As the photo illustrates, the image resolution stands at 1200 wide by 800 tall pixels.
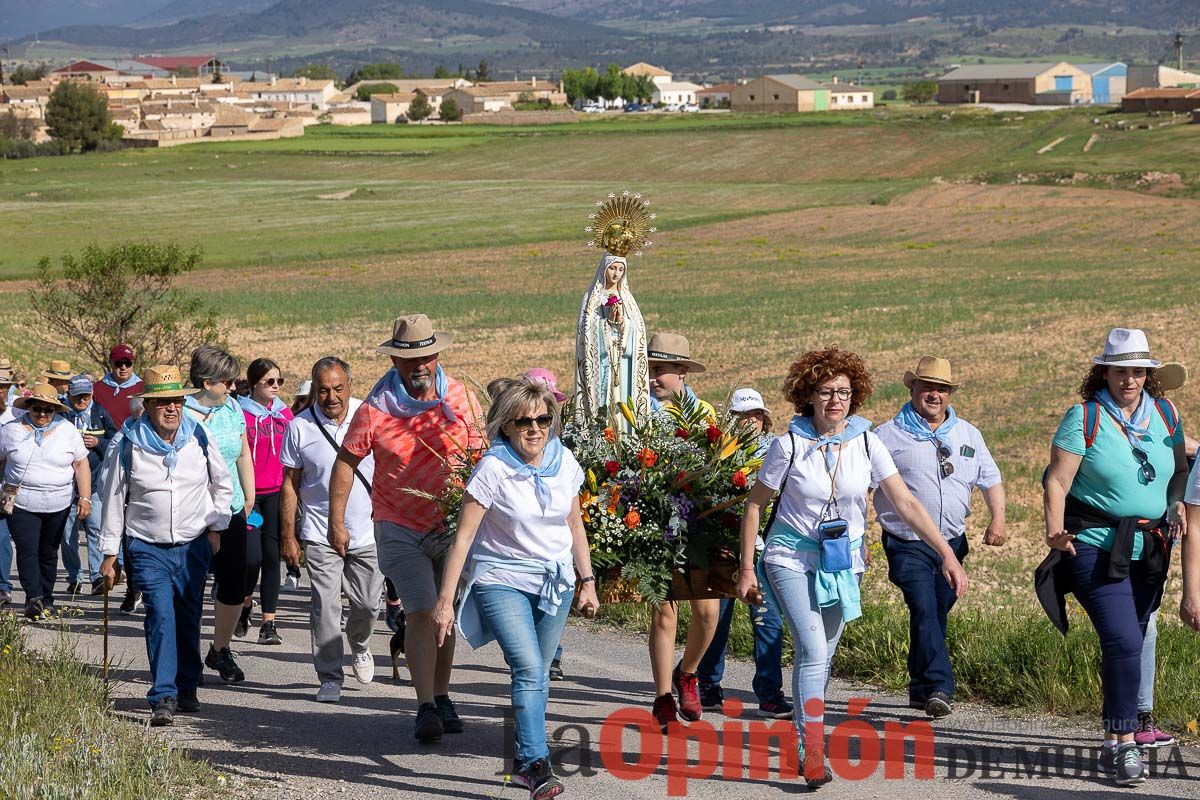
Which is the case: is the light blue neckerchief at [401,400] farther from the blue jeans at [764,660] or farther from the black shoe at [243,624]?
the black shoe at [243,624]

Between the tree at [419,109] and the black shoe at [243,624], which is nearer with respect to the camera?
the black shoe at [243,624]

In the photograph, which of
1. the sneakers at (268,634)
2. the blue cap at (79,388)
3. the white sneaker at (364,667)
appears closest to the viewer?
the white sneaker at (364,667)

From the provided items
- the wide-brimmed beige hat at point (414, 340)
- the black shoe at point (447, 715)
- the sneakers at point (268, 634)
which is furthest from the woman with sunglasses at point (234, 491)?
the black shoe at point (447, 715)

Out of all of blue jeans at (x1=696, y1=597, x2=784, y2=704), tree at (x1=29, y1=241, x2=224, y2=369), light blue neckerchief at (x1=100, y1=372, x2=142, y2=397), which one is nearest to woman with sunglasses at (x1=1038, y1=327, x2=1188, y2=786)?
blue jeans at (x1=696, y1=597, x2=784, y2=704)

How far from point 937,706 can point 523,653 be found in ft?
7.54

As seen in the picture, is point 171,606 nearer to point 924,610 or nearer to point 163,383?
point 163,383

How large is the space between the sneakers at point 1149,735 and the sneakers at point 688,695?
2.15 m

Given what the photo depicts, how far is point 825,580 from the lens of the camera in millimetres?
7109

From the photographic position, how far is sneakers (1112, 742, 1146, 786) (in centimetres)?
684

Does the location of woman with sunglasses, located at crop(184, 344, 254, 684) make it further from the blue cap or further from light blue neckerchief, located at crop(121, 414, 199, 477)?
the blue cap

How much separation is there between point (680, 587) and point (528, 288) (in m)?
37.0

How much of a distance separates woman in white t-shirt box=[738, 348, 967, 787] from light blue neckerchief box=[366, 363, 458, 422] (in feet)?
5.72

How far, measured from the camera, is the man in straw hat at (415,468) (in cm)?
802

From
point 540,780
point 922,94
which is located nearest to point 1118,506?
point 540,780
